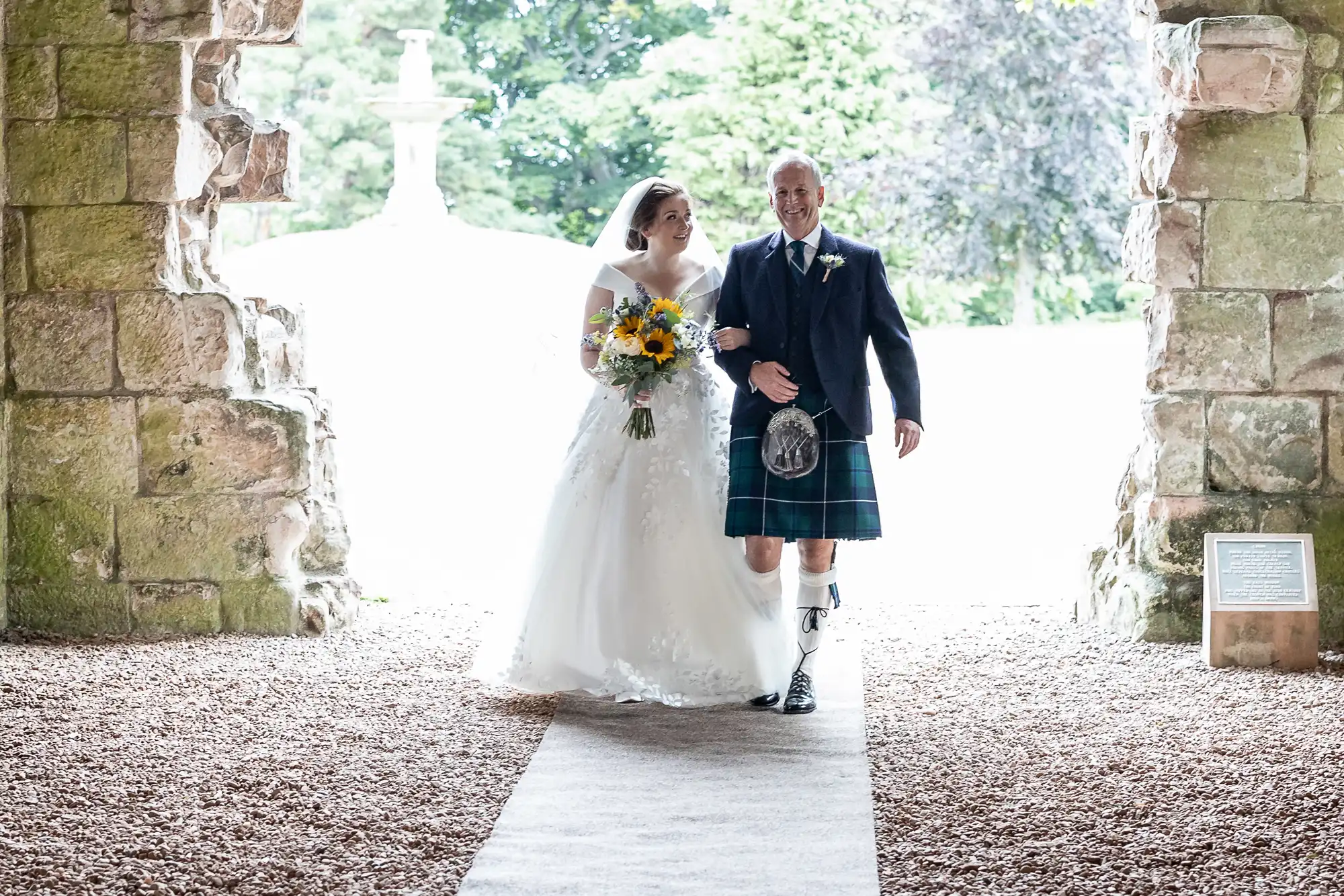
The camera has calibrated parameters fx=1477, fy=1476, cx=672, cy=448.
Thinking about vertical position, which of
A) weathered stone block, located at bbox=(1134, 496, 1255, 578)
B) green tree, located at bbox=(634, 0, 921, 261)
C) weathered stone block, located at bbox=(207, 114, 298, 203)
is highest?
green tree, located at bbox=(634, 0, 921, 261)

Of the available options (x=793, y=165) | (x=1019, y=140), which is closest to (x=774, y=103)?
(x=1019, y=140)

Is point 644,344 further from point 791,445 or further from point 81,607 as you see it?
point 81,607

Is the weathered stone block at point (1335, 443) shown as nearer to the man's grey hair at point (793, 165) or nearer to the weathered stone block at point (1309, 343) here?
the weathered stone block at point (1309, 343)

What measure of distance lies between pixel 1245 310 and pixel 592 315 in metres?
2.38

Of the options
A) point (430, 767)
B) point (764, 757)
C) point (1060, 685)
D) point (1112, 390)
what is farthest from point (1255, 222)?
point (1112, 390)

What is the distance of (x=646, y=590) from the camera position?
4.46 m

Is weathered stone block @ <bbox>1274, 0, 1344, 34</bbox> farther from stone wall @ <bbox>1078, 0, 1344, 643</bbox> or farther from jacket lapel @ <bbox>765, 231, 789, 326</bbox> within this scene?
jacket lapel @ <bbox>765, 231, 789, 326</bbox>

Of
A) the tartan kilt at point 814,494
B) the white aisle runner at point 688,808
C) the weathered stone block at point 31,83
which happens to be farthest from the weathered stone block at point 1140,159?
the weathered stone block at point 31,83

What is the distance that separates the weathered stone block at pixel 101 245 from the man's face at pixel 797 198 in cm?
237

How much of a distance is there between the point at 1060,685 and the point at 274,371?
3.23m

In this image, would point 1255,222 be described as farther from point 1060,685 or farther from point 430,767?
point 430,767

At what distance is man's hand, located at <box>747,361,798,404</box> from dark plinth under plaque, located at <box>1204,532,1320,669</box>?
1.68 metres

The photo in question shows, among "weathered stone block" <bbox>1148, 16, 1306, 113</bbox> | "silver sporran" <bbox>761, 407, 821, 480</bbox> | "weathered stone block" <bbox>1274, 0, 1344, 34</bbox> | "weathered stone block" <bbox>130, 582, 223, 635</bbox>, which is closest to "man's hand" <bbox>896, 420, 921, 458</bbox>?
"silver sporran" <bbox>761, 407, 821, 480</bbox>

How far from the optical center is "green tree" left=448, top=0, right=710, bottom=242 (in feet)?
60.1
